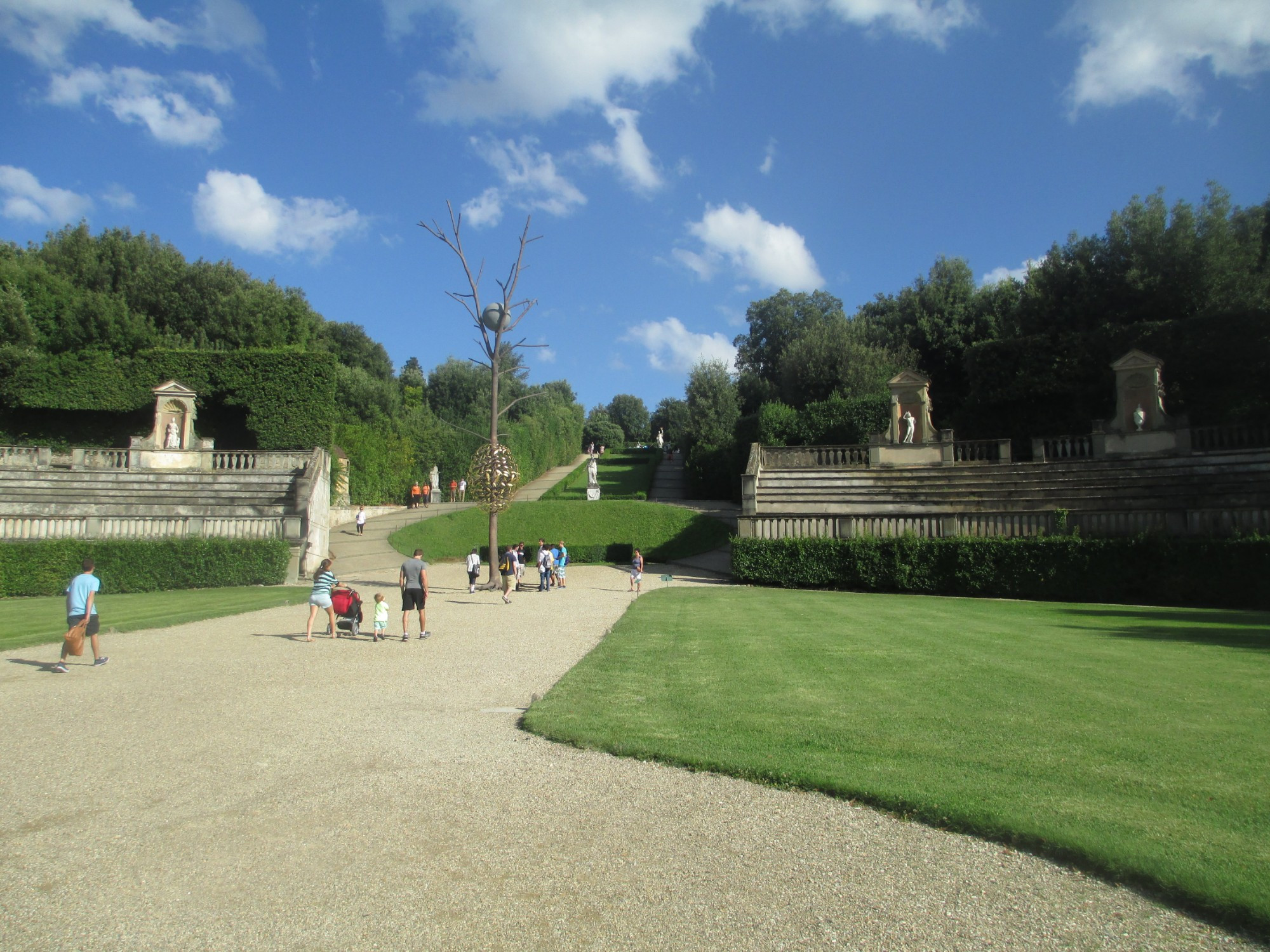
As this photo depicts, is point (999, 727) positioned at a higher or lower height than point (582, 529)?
lower

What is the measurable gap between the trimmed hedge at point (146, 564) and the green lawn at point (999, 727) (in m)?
16.4

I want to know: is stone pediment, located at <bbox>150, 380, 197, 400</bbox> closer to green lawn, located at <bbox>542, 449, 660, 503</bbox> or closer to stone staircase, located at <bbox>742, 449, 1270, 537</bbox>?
green lawn, located at <bbox>542, 449, 660, 503</bbox>

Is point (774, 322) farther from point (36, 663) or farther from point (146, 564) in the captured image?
point (36, 663)

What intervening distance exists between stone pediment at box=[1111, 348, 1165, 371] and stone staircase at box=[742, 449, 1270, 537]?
4.61 m

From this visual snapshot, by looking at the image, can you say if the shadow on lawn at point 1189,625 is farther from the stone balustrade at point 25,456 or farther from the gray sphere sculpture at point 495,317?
the stone balustrade at point 25,456

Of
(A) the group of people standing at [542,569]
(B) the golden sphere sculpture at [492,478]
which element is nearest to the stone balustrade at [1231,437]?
Result: (A) the group of people standing at [542,569]

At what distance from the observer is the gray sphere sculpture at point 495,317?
21.7m

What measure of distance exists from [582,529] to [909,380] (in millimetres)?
15618

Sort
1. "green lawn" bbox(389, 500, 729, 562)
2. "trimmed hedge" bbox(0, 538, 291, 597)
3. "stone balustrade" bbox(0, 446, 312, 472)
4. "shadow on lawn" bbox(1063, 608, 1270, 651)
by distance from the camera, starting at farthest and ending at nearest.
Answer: "green lawn" bbox(389, 500, 729, 562) → "stone balustrade" bbox(0, 446, 312, 472) → "trimmed hedge" bbox(0, 538, 291, 597) → "shadow on lawn" bbox(1063, 608, 1270, 651)

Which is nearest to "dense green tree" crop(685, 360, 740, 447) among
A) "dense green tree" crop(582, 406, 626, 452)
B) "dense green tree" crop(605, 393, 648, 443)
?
"dense green tree" crop(582, 406, 626, 452)

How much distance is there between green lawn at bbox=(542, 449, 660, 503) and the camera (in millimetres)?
46625

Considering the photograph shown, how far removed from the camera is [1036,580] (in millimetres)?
20766

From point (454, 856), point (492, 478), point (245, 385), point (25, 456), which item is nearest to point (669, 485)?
point (245, 385)

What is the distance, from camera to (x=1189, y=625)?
13680 millimetres
